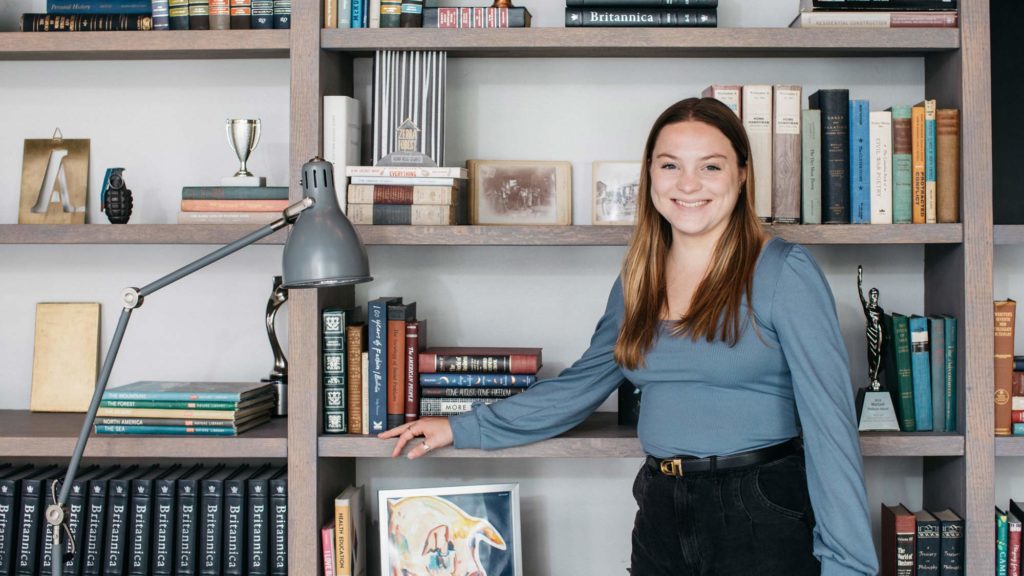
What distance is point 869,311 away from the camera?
1962mm

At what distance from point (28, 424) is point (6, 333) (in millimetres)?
338

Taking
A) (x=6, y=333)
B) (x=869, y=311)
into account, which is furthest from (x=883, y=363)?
(x=6, y=333)

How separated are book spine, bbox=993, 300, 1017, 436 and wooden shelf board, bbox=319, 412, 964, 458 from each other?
110mm

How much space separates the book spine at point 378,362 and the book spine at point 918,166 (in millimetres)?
1155

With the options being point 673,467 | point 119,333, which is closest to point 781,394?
point 673,467

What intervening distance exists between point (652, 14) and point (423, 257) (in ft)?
2.61

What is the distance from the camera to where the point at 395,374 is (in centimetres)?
192

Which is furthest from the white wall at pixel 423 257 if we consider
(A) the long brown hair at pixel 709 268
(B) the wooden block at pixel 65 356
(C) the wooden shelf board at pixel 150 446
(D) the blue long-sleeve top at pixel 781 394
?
(D) the blue long-sleeve top at pixel 781 394

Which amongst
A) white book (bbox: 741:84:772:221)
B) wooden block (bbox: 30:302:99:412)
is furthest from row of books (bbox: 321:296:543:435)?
wooden block (bbox: 30:302:99:412)

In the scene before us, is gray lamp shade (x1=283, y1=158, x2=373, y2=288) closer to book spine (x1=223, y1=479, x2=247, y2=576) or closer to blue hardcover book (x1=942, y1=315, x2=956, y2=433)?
book spine (x1=223, y1=479, x2=247, y2=576)

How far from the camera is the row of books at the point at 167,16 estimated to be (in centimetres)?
197

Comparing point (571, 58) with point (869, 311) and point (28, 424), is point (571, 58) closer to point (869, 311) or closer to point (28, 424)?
→ point (869, 311)

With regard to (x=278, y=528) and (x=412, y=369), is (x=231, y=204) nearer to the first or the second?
(x=412, y=369)

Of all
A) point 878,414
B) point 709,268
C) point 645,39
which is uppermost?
point 645,39
